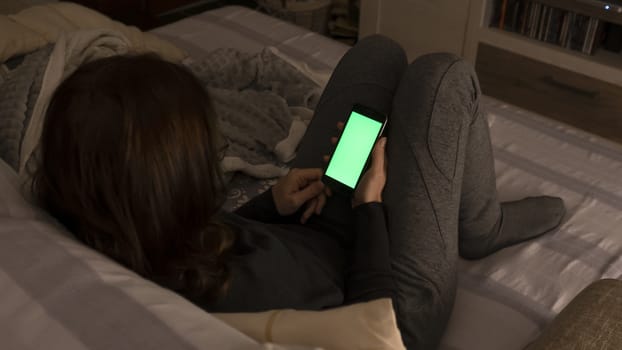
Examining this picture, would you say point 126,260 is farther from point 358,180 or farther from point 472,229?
point 472,229

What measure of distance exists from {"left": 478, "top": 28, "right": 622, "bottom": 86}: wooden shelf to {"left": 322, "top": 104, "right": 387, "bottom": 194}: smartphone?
1482mm

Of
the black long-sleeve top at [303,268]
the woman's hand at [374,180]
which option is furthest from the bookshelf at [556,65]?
the black long-sleeve top at [303,268]

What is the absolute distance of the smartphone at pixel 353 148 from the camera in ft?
3.38

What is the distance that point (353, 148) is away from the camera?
1.05 metres

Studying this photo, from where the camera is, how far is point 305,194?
1048 mm

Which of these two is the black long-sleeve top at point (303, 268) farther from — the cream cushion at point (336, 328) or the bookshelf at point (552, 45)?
the bookshelf at point (552, 45)

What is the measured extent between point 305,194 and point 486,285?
1.15 ft

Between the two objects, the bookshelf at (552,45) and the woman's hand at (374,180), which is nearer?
the woman's hand at (374,180)

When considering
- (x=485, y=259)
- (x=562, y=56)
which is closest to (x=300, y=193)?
(x=485, y=259)

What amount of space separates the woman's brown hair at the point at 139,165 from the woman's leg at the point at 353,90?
37 centimetres

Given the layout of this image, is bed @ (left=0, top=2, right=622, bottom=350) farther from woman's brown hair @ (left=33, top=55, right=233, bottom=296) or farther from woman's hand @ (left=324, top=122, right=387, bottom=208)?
woman's hand @ (left=324, top=122, right=387, bottom=208)

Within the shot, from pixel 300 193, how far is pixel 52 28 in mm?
883

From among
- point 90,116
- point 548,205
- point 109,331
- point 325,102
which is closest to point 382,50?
point 325,102

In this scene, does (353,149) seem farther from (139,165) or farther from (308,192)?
(139,165)
